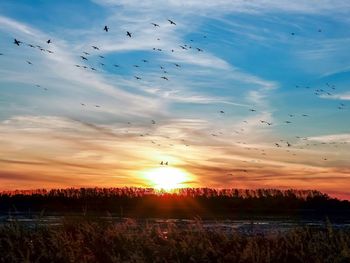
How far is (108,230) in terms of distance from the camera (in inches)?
805

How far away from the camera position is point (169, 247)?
18609mm

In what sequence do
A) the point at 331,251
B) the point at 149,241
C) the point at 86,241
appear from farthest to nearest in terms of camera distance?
the point at 86,241
the point at 149,241
the point at 331,251

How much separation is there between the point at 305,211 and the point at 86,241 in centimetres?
3102

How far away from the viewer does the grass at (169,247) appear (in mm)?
17484

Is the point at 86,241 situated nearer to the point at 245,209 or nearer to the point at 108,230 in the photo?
the point at 108,230

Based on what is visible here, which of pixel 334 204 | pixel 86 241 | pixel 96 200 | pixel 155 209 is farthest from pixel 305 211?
pixel 86 241

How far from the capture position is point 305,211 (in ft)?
161

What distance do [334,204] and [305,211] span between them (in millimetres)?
4655

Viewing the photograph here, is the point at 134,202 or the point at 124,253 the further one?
the point at 134,202

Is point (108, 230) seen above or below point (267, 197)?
below

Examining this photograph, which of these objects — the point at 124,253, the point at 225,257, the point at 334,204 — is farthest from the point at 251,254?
the point at 334,204

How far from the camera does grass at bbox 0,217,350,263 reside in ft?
57.4

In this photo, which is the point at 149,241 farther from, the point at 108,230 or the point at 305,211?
the point at 305,211

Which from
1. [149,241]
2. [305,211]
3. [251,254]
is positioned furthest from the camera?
[305,211]
